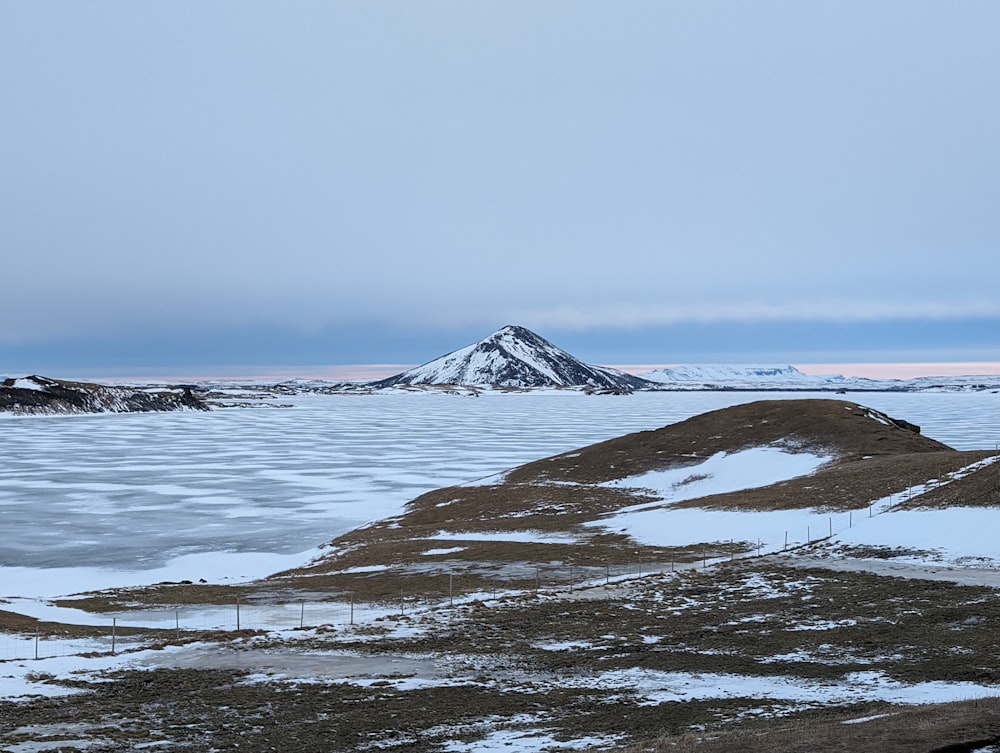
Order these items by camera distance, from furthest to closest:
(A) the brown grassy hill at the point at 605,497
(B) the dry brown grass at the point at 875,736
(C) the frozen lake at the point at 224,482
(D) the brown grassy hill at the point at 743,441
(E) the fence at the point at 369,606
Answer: (D) the brown grassy hill at the point at 743,441
(C) the frozen lake at the point at 224,482
(A) the brown grassy hill at the point at 605,497
(E) the fence at the point at 369,606
(B) the dry brown grass at the point at 875,736

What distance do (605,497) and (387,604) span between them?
32.0 m

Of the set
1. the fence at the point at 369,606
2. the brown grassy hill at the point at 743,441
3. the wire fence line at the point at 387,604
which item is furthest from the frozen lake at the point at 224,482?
the fence at the point at 369,606

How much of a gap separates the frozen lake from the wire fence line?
32.6 ft

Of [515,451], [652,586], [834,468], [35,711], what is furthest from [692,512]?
[515,451]

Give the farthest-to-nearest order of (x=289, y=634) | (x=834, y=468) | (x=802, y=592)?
(x=834, y=468) < (x=802, y=592) < (x=289, y=634)

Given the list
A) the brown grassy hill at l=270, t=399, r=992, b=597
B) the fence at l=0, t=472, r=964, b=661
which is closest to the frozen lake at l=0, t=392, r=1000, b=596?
the brown grassy hill at l=270, t=399, r=992, b=597

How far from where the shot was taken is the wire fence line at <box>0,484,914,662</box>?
25.5 meters

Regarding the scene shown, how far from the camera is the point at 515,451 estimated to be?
95.8 metres

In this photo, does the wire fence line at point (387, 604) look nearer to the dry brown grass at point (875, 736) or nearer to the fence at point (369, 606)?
the fence at point (369, 606)

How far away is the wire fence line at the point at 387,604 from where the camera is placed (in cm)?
2550

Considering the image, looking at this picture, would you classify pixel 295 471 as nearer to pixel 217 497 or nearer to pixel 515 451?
pixel 217 497

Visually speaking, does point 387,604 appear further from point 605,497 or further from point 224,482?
point 224,482

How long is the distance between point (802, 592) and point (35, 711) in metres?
22.6

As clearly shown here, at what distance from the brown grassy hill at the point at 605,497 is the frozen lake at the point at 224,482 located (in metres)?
4.58
